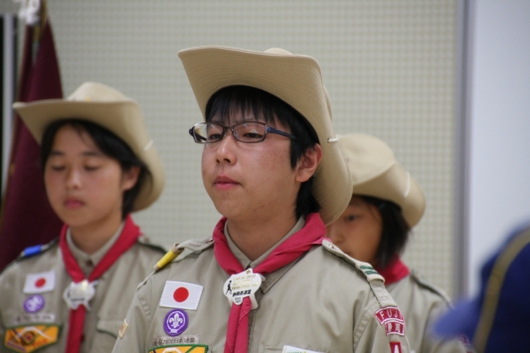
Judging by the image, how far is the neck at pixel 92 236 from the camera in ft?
9.07

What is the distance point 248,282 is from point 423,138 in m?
2.25

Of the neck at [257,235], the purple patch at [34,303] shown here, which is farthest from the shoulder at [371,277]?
the purple patch at [34,303]

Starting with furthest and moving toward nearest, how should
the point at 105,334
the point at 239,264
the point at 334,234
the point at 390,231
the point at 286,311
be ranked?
1. the point at 390,231
2. the point at 334,234
3. the point at 105,334
4. the point at 239,264
5. the point at 286,311

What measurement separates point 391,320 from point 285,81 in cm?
68

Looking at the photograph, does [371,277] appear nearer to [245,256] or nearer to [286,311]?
[286,311]

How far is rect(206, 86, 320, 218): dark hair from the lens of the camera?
71.7 inches

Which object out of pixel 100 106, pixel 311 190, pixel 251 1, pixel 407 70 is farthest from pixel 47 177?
pixel 407 70

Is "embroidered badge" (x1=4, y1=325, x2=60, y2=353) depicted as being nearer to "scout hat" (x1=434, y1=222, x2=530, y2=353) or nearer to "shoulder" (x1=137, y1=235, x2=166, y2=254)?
"shoulder" (x1=137, y1=235, x2=166, y2=254)

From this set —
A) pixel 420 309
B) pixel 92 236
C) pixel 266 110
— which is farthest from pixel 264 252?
pixel 92 236

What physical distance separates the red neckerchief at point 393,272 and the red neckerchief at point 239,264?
862 millimetres

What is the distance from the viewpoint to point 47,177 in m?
2.74

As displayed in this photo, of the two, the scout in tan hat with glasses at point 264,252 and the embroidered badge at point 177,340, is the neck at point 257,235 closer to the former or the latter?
the scout in tan hat with glasses at point 264,252

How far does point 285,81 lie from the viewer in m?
1.76

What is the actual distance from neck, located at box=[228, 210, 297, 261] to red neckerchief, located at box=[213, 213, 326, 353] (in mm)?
46
